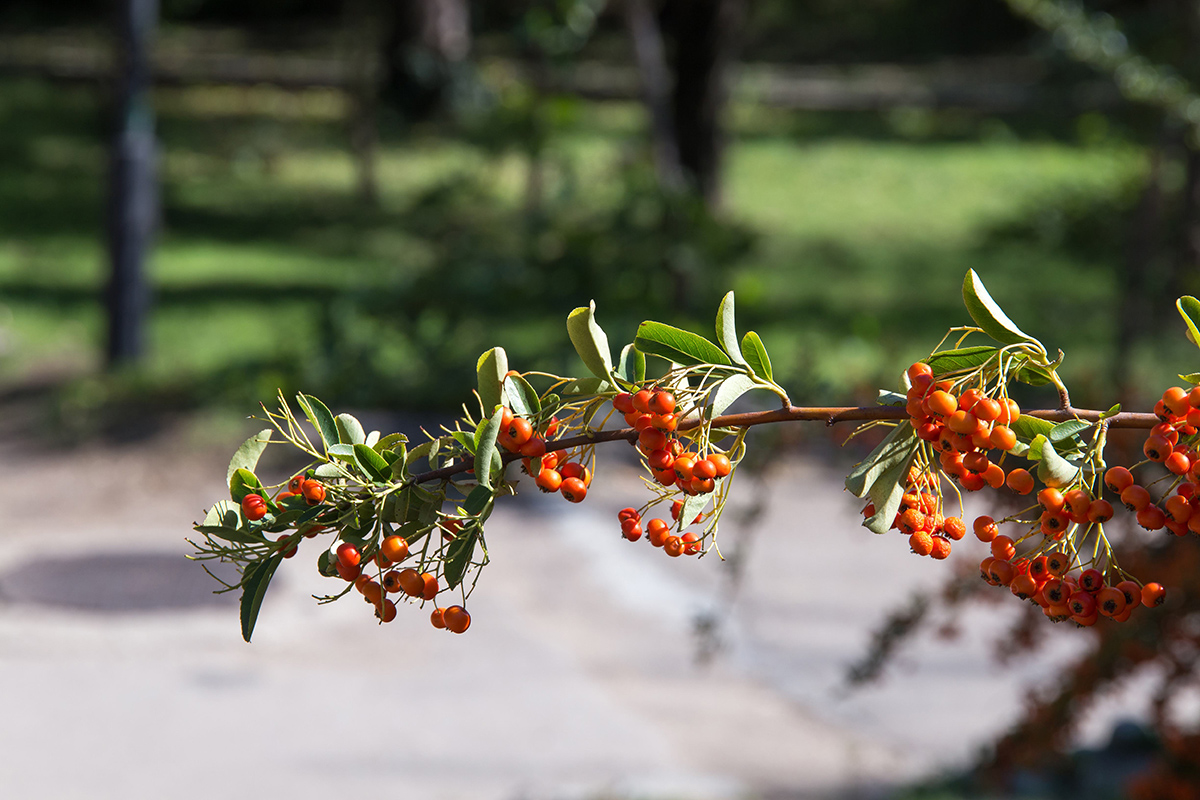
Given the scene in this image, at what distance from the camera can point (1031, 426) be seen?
3.03 feet

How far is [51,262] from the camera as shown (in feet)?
34.3

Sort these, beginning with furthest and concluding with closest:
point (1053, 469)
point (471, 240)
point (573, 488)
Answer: point (471, 240) < point (573, 488) < point (1053, 469)

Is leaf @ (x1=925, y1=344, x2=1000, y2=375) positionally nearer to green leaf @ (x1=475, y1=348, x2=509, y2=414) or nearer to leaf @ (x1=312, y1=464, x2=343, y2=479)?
green leaf @ (x1=475, y1=348, x2=509, y2=414)

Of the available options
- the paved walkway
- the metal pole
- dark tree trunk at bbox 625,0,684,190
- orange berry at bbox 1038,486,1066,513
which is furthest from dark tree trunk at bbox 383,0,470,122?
orange berry at bbox 1038,486,1066,513

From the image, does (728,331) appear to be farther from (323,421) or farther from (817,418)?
(323,421)

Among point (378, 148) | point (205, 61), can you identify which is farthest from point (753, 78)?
point (205, 61)

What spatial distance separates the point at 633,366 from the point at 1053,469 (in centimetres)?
35

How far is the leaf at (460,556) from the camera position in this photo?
90cm

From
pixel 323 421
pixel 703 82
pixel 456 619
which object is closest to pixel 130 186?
pixel 703 82

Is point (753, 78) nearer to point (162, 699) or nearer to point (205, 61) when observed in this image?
point (205, 61)

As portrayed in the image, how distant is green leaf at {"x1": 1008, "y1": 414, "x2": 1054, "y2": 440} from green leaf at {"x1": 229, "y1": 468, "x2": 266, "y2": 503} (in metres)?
0.60

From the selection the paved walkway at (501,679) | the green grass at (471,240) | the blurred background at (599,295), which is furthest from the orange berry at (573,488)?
the paved walkway at (501,679)

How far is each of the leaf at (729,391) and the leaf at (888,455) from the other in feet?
0.36

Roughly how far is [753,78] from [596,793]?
16010 millimetres
